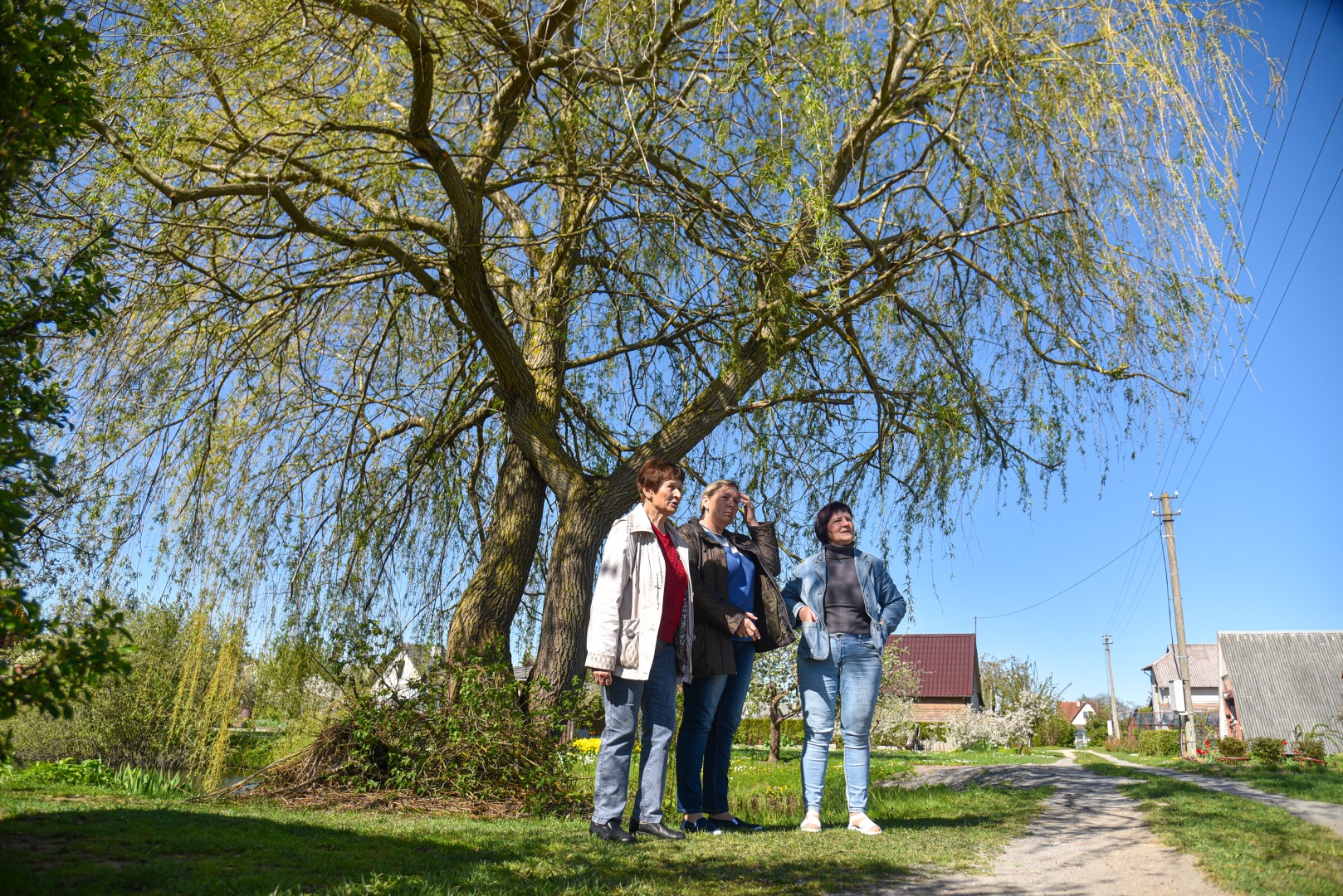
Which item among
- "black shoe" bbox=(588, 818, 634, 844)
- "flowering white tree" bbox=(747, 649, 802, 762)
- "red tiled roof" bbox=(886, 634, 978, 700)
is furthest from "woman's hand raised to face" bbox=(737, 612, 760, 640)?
"red tiled roof" bbox=(886, 634, 978, 700)

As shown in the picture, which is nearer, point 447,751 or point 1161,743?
point 447,751

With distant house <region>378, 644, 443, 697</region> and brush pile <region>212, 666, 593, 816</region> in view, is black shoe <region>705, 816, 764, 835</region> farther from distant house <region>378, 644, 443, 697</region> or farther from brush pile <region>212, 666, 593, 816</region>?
distant house <region>378, 644, 443, 697</region>

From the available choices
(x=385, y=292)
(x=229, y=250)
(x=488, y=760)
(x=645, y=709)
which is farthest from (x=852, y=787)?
(x=229, y=250)

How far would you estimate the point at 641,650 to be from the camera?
4.04 m

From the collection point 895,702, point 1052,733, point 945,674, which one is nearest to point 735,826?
point 895,702

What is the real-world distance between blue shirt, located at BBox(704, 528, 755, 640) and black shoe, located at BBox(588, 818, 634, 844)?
1135 mm

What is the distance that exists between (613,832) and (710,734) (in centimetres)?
103

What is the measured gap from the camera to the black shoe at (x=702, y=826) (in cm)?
431

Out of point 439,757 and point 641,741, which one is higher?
point 641,741

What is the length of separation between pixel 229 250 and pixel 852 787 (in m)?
5.76

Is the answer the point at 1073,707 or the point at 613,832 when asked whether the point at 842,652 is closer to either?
the point at 613,832

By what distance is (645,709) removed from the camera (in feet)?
13.7

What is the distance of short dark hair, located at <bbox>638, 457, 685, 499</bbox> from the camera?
4.36 metres

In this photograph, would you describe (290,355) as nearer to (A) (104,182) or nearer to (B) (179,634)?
(A) (104,182)
